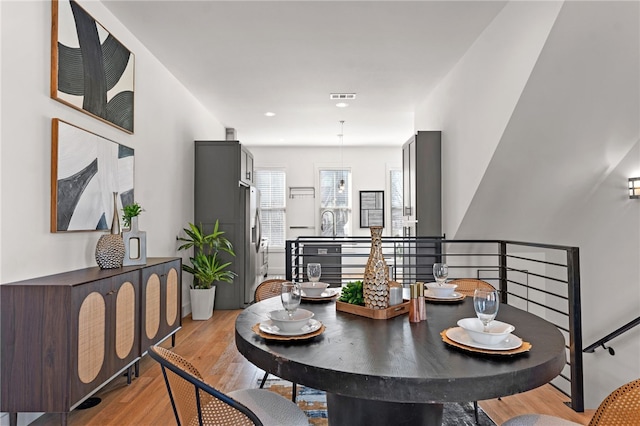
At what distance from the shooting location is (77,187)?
269cm

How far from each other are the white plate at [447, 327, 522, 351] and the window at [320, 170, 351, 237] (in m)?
7.43

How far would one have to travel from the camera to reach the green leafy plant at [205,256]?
474cm

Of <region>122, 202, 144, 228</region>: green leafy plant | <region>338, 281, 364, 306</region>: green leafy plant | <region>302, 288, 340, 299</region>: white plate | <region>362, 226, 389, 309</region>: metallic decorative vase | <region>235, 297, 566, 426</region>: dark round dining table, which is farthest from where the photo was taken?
<region>122, 202, 144, 228</region>: green leafy plant

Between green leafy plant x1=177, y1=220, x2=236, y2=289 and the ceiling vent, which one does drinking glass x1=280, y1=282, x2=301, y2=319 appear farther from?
the ceiling vent

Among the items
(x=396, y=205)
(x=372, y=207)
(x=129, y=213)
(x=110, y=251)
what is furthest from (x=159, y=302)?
(x=396, y=205)

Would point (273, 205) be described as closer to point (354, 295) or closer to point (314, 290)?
point (314, 290)

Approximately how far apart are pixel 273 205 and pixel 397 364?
25.7 feet

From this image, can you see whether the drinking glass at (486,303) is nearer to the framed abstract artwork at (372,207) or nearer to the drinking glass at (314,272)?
the drinking glass at (314,272)

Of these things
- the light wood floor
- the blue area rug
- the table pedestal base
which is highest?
the table pedestal base

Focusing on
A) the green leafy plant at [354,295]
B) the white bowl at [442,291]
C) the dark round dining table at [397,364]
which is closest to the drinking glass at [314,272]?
the green leafy plant at [354,295]

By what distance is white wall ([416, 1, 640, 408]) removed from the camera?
2.57m

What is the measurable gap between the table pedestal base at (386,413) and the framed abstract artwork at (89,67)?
96.6 inches

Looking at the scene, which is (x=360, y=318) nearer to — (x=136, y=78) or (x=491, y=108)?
(x=491, y=108)

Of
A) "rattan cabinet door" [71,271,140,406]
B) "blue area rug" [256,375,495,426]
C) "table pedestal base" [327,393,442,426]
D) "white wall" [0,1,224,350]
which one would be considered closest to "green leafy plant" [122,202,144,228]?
"white wall" [0,1,224,350]
